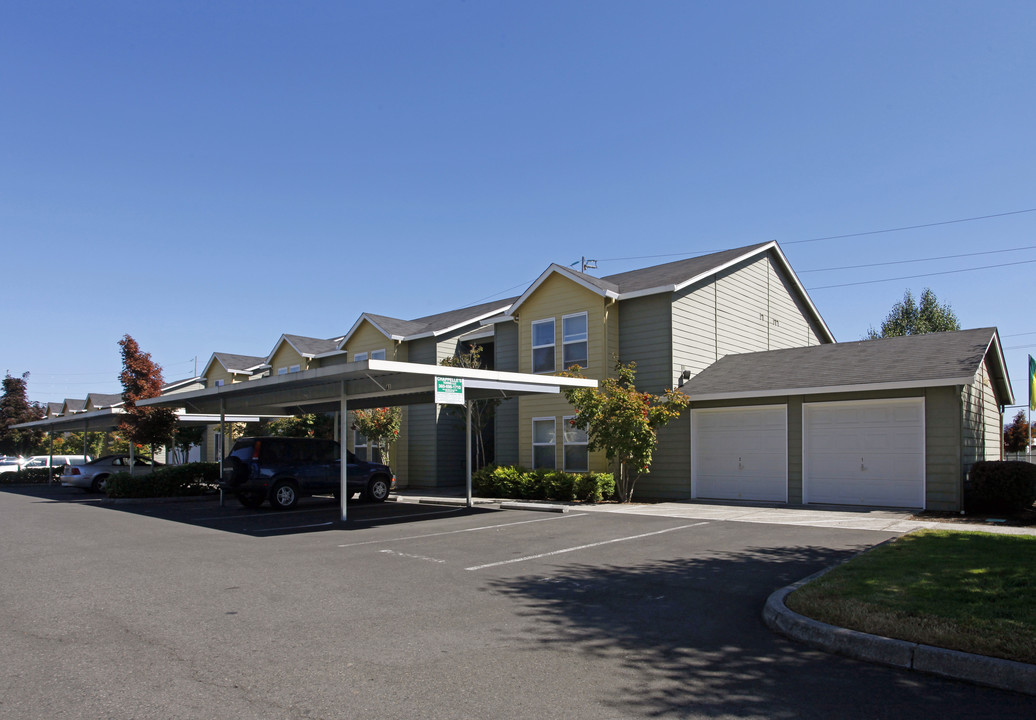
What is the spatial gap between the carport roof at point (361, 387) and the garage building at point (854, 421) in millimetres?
3985

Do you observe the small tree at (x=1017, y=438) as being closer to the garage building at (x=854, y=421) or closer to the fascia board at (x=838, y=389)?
the garage building at (x=854, y=421)

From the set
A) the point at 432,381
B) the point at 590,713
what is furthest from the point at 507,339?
the point at 590,713

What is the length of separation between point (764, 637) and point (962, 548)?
16.4 feet

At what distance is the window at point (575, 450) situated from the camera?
67.7ft

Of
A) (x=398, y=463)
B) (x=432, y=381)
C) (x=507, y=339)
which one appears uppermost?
(x=507, y=339)

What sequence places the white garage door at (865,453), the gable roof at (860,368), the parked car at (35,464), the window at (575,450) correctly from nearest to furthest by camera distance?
the gable roof at (860,368)
the white garage door at (865,453)
the window at (575,450)
the parked car at (35,464)

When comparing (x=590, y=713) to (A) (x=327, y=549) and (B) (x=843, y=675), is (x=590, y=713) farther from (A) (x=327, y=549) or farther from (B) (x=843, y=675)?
(A) (x=327, y=549)

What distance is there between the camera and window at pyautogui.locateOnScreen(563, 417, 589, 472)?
67.7 feet

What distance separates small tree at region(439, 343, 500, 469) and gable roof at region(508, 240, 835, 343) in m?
2.63

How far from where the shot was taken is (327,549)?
11.0m

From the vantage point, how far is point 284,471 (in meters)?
17.9

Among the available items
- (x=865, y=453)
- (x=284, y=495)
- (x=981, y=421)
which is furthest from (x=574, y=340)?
(x=981, y=421)

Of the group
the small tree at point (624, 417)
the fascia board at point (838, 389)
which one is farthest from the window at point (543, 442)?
the fascia board at point (838, 389)

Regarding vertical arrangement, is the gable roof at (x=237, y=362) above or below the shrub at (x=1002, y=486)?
above
